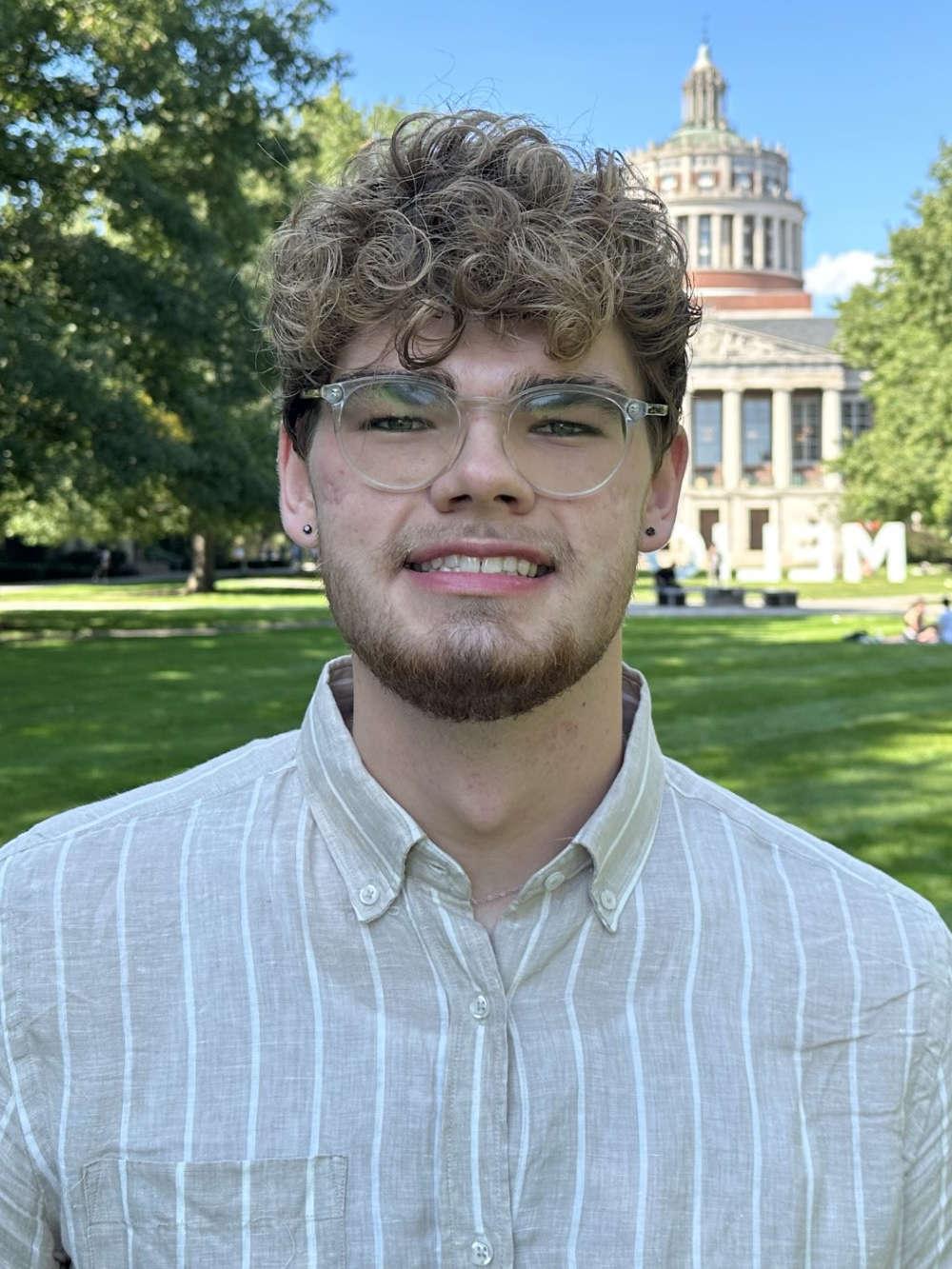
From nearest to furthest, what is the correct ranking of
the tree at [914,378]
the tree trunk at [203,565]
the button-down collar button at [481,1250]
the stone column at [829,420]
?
the button-down collar button at [481,1250]
the tree at [914,378]
the tree trunk at [203,565]
the stone column at [829,420]

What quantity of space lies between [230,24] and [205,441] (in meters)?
5.56

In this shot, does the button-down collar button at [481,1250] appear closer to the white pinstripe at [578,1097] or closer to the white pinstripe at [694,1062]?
the white pinstripe at [578,1097]

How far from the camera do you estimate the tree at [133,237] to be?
1788cm

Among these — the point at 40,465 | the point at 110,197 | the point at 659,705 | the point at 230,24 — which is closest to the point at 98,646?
the point at 40,465

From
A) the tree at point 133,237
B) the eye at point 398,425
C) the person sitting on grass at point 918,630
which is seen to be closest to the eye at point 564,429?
the eye at point 398,425

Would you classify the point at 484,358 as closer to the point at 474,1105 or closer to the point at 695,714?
the point at 474,1105

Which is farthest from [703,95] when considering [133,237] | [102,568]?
[133,237]

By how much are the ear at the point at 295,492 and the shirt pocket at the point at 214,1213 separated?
837 mm

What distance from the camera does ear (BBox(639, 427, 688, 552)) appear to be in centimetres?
207

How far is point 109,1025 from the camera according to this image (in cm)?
167

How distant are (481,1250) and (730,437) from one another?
303 ft

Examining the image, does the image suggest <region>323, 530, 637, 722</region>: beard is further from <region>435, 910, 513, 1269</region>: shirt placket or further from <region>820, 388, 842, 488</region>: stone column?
<region>820, 388, 842, 488</region>: stone column

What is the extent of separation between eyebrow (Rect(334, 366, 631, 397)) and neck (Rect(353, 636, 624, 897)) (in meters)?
0.35

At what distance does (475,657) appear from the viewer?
175cm
